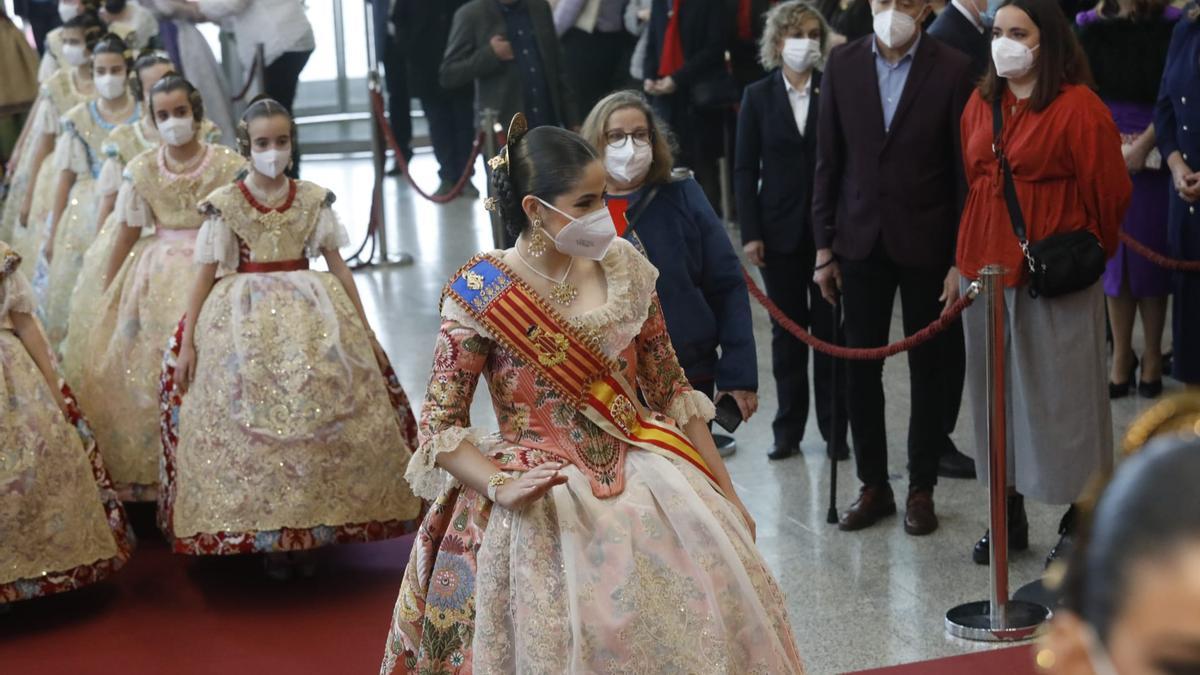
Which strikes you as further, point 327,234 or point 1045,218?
point 327,234

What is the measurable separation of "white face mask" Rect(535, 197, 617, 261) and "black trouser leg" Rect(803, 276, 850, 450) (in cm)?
290

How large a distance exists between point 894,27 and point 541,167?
2339 mm

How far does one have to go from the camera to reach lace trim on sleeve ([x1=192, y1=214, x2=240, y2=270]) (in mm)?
5238

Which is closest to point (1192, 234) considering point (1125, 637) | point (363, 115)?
point (1125, 637)

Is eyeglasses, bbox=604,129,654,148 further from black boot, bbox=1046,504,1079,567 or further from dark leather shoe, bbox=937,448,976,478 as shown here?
dark leather shoe, bbox=937,448,976,478

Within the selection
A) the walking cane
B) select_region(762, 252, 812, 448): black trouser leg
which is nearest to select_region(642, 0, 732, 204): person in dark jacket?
select_region(762, 252, 812, 448): black trouser leg

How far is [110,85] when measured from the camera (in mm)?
7582

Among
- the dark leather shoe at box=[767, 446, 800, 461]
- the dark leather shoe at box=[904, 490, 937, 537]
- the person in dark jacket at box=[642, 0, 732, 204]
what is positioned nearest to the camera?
the dark leather shoe at box=[904, 490, 937, 537]

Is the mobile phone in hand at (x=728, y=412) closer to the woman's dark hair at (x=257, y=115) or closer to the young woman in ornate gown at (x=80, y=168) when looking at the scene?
the woman's dark hair at (x=257, y=115)

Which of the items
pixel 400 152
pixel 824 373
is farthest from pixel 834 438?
pixel 400 152

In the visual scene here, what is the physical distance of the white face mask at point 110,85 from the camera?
7.57 metres

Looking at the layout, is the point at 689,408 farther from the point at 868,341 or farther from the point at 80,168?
the point at 80,168

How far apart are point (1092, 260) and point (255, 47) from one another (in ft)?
21.0

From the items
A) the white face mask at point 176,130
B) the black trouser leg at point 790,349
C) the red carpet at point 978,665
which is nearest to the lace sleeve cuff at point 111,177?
the white face mask at point 176,130
